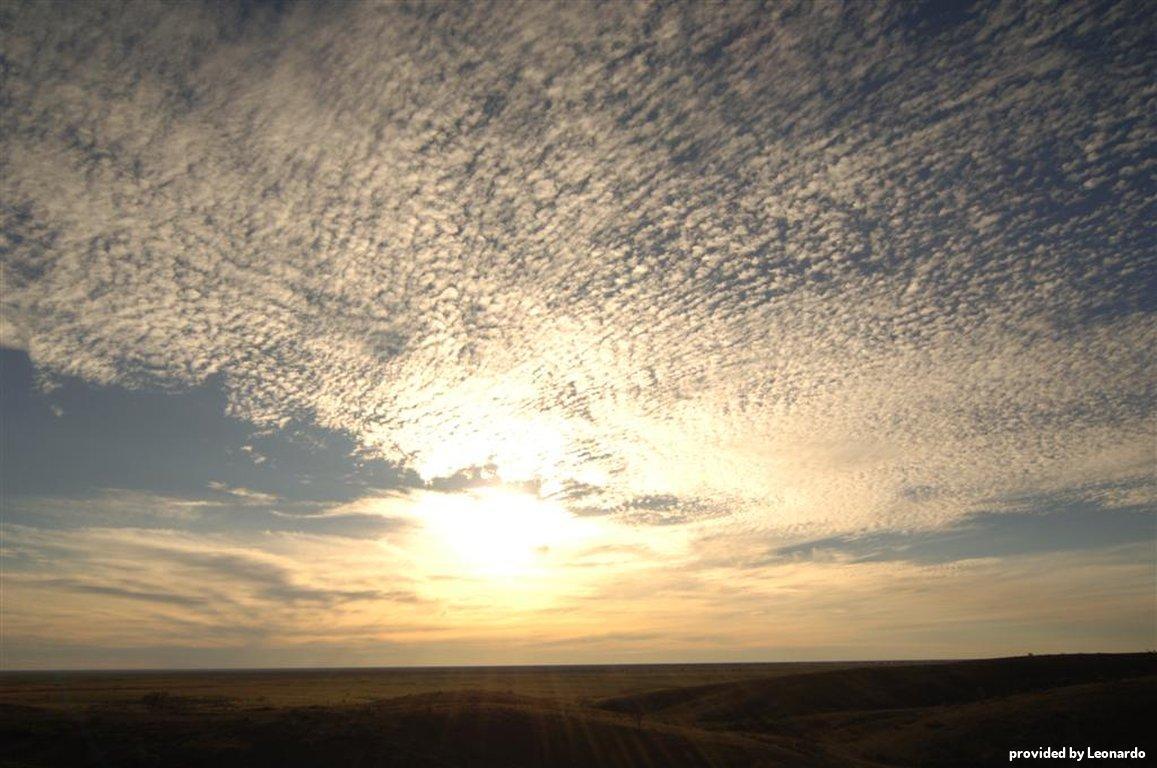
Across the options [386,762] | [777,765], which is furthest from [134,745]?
[777,765]

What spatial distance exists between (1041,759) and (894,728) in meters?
11.7

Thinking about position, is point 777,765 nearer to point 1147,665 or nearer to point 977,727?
point 977,727

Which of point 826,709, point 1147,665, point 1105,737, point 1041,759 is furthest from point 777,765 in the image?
point 1147,665

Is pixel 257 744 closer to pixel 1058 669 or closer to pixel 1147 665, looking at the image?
pixel 1058 669

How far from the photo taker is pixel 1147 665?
6156 cm

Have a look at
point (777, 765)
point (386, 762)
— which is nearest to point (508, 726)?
point (386, 762)

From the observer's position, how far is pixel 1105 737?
37.9m

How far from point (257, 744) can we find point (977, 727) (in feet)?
137

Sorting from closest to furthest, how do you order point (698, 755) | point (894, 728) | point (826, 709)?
point (698, 755)
point (894, 728)
point (826, 709)

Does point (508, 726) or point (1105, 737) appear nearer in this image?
point (1105, 737)

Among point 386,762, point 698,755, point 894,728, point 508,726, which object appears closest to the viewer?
point 386,762

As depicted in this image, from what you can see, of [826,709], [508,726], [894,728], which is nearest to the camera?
[508,726]

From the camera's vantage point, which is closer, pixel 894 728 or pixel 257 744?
pixel 257 744

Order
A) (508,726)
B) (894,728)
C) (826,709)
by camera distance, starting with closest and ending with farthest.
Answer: (508,726) < (894,728) < (826,709)
